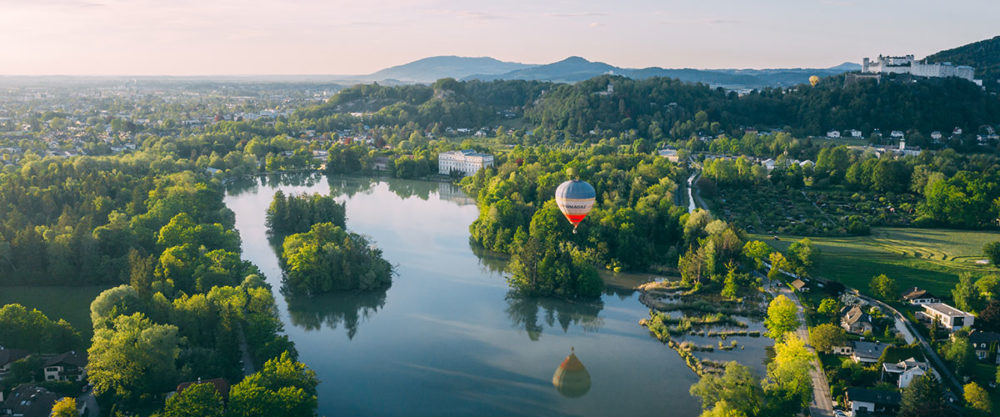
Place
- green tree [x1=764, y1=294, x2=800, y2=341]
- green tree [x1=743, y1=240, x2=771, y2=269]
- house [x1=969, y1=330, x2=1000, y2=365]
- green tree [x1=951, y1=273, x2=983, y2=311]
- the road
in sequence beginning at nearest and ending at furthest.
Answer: the road, house [x1=969, y1=330, x2=1000, y2=365], green tree [x1=764, y1=294, x2=800, y2=341], green tree [x1=951, y1=273, x2=983, y2=311], green tree [x1=743, y1=240, x2=771, y2=269]

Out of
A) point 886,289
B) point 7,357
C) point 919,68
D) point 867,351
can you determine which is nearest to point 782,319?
point 867,351

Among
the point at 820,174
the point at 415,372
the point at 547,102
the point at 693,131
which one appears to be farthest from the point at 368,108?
the point at 415,372

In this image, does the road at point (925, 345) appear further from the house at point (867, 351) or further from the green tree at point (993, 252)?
the green tree at point (993, 252)

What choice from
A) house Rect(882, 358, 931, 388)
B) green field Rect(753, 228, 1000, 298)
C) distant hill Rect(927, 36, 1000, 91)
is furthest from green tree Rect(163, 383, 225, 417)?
distant hill Rect(927, 36, 1000, 91)

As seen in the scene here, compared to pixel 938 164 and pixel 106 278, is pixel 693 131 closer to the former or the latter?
pixel 938 164

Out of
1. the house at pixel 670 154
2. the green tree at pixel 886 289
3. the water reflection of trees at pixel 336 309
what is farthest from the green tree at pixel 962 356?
the house at pixel 670 154

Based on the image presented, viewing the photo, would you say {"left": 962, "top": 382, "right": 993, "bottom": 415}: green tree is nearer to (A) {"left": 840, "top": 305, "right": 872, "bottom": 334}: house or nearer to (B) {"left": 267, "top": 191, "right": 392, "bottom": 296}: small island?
(A) {"left": 840, "top": 305, "right": 872, "bottom": 334}: house
